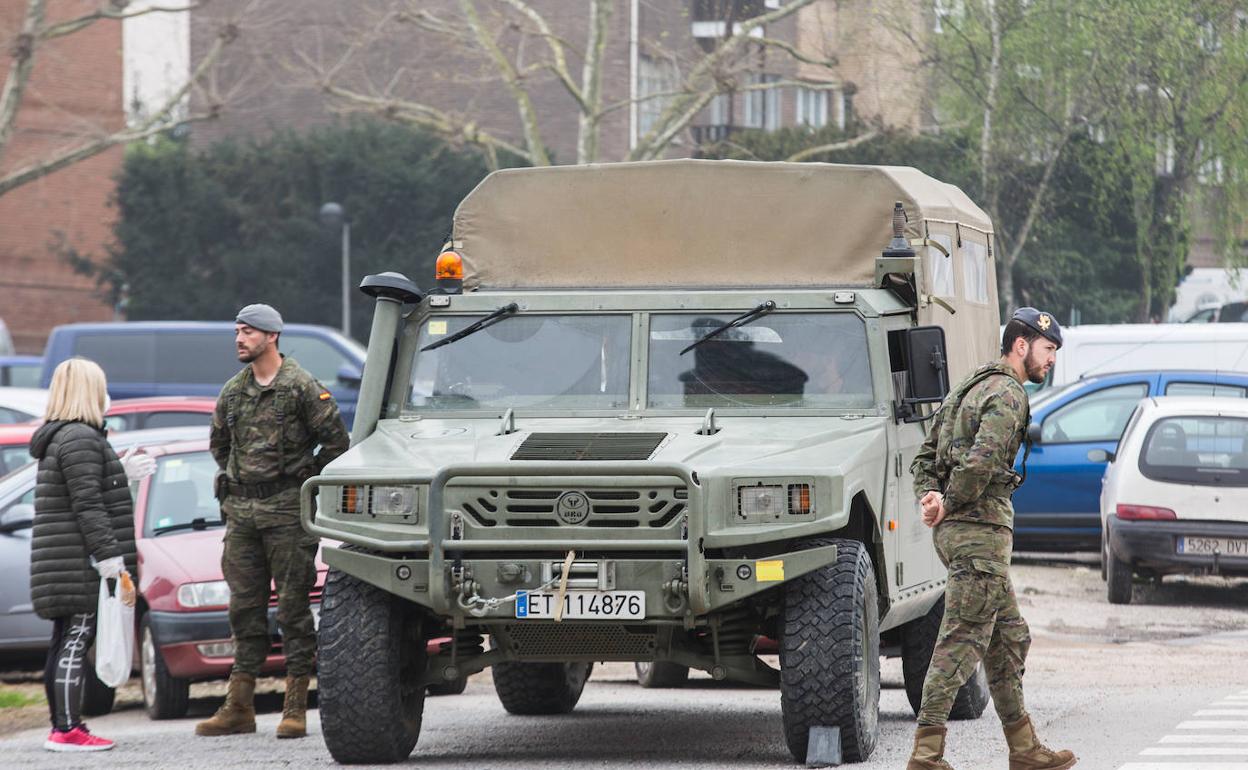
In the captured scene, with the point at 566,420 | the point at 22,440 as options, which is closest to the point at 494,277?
the point at 566,420

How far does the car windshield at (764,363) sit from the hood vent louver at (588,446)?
64 cm

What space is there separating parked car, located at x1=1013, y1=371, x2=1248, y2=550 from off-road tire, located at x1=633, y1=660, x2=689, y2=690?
631 cm

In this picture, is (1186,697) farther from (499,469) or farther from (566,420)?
(499,469)

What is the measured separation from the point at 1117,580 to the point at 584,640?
887cm

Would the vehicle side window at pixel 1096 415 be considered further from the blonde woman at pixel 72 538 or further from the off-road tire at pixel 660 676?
the blonde woman at pixel 72 538

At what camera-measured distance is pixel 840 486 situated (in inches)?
A: 310

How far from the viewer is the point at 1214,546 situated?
15625 millimetres

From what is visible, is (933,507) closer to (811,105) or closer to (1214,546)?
(1214,546)

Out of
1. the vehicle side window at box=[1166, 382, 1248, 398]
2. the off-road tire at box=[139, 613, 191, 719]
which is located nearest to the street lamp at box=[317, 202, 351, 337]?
the vehicle side window at box=[1166, 382, 1248, 398]

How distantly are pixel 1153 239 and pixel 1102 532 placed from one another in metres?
14.3

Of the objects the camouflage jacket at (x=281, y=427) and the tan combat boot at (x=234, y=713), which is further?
the tan combat boot at (x=234, y=713)

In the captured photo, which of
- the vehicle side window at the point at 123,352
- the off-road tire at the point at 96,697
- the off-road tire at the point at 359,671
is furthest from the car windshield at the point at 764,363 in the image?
the vehicle side window at the point at 123,352

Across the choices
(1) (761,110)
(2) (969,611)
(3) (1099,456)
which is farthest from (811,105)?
(2) (969,611)

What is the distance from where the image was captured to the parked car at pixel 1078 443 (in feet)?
59.0
